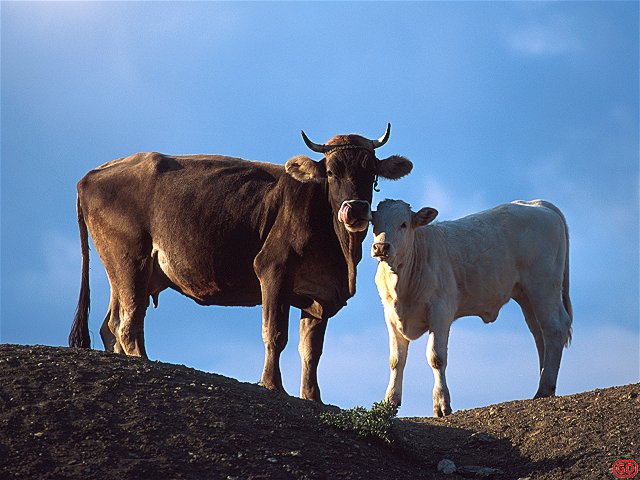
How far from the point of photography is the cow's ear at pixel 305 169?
13.2m

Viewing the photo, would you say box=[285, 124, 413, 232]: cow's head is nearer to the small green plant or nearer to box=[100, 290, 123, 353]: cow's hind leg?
the small green plant

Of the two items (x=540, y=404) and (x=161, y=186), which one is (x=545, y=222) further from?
(x=161, y=186)

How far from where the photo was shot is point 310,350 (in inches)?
530

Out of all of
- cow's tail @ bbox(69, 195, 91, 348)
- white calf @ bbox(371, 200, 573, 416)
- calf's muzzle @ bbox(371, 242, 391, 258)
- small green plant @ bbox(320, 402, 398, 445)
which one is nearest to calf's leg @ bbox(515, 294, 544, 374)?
white calf @ bbox(371, 200, 573, 416)

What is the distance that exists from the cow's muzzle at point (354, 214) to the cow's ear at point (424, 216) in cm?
170

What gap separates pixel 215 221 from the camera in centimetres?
1393

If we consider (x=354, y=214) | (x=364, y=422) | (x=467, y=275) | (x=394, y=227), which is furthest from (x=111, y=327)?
(x=467, y=275)

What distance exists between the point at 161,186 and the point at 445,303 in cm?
408

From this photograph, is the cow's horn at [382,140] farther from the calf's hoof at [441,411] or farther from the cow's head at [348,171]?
the calf's hoof at [441,411]

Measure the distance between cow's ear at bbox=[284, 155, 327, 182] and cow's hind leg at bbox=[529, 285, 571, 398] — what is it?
163 inches

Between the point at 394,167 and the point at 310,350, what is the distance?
2519mm

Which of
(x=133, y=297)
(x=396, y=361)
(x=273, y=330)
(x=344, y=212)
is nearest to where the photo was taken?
(x=344, y=212)

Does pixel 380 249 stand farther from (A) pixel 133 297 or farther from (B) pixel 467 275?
(A) pixel 133 297

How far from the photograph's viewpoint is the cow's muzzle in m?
12.4
